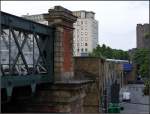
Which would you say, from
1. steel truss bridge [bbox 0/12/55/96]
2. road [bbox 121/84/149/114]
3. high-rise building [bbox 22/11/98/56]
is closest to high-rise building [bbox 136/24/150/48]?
road [bbox 121/84/149/114]

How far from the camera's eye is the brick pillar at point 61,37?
17859mm

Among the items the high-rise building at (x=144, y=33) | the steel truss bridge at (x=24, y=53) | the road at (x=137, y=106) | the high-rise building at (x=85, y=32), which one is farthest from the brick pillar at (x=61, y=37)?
the high-rise building at (x=85, y=32)

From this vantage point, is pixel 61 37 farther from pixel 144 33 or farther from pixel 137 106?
pixel 137 106

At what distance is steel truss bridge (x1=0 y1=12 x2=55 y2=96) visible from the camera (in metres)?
13.5

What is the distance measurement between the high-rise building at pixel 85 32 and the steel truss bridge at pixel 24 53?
96169mm

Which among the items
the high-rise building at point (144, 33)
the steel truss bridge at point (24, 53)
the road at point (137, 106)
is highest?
the high-rise building at point (144, 33)

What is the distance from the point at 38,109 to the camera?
16.7m

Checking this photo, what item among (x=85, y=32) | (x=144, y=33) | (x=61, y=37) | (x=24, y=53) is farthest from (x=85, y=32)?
(x=24, y=53)

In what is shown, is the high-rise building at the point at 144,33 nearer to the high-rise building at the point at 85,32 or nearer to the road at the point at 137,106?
the road at the point at 137,106

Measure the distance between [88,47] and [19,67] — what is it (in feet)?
412

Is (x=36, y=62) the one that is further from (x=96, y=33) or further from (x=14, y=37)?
(x=96, y=33)

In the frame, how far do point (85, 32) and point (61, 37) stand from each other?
4380 inches

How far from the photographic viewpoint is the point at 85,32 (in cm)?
12925

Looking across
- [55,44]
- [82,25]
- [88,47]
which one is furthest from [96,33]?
[55,44]
